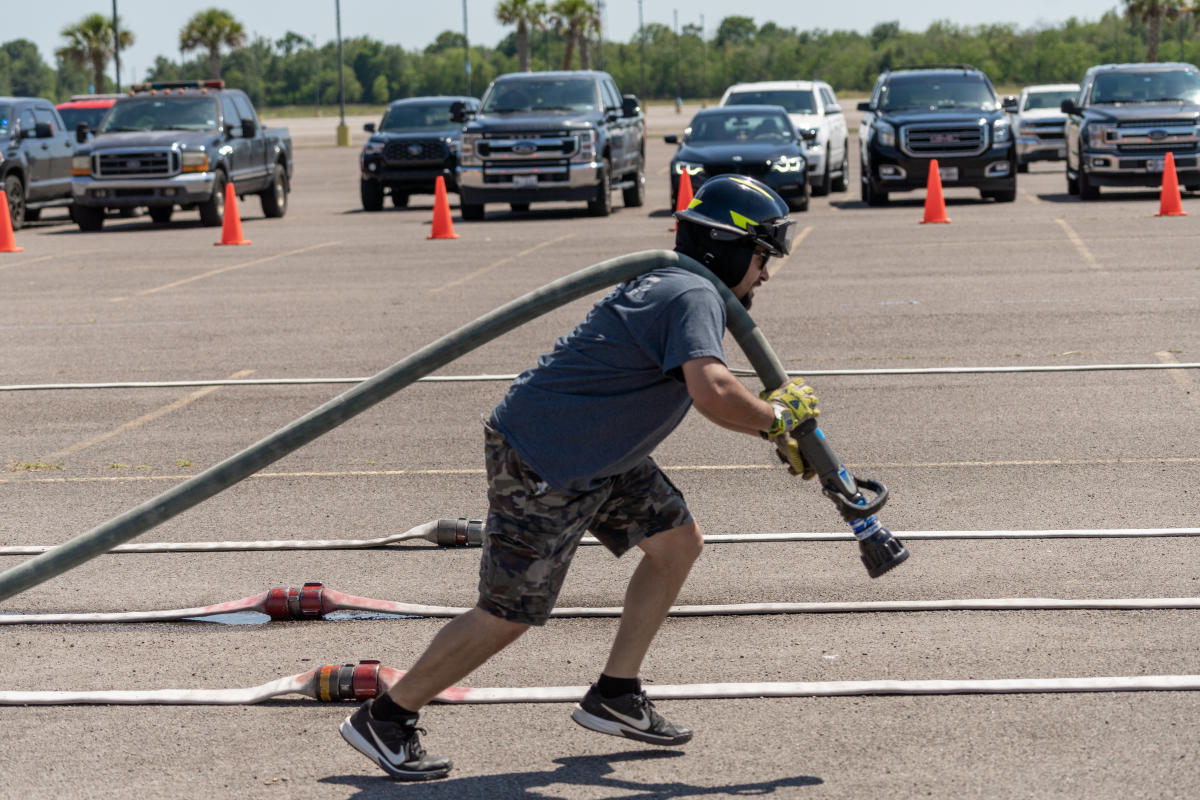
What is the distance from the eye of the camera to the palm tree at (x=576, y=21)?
110312 mm

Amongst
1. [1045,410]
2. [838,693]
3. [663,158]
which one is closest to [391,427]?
[1045,410]

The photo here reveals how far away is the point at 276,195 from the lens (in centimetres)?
2997

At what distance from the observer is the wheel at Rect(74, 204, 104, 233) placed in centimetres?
2797

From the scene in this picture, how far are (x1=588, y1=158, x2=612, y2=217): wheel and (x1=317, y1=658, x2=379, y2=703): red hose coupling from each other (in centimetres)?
2179

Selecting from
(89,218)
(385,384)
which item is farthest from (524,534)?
(89,218)

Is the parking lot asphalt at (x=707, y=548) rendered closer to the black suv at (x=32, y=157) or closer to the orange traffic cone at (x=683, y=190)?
the orange traffic cone at (x=683, y=190)

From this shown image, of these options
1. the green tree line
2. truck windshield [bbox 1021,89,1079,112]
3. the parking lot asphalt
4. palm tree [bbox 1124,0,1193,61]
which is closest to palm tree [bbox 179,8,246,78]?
the green tree line

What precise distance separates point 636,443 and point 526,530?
1.19ft

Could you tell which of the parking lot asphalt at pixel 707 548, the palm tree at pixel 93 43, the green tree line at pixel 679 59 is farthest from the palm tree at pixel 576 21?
the parking lot asphalt at pixel 707 548

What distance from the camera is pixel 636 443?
14.8 feet

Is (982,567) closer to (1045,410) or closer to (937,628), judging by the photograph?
(937,628)

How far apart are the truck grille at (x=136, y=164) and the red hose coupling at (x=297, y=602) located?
839 inches

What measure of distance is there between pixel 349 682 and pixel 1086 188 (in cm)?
2417

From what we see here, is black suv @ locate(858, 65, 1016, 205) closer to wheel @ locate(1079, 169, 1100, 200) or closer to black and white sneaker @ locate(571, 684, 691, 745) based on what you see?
wheel @ locate(1079, 169, 1100, 200)
